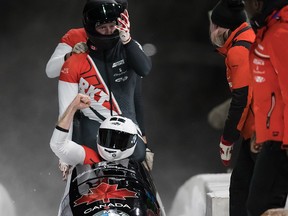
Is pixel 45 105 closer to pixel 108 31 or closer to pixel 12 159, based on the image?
pixel 12 159

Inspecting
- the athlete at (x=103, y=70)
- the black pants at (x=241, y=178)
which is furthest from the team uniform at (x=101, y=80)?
the black pants at (x=241, y=178)

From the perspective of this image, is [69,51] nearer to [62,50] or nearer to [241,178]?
[62,50]

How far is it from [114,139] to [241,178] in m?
0.66

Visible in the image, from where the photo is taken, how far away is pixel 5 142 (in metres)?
6.04

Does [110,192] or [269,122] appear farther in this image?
[110,192]

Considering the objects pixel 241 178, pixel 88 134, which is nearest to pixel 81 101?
pixel 88 134

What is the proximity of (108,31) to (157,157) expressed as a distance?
80.5 inches

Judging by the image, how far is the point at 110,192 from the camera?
3.58 metres

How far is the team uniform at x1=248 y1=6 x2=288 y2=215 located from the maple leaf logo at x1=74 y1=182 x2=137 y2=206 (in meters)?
0.59

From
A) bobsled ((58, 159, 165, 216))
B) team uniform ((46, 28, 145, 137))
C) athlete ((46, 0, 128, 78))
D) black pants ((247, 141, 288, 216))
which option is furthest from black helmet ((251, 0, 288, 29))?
team uniform ((46, 28, 145, 137))

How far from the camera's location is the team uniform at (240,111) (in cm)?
379

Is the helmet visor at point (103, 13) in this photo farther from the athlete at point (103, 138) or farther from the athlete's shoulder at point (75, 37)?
the athlete at point (103, 138)

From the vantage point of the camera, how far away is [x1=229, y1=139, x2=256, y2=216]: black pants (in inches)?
150

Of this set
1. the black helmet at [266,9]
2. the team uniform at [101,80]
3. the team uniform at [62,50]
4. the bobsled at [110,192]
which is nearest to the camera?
the black helmet at [266,9]
